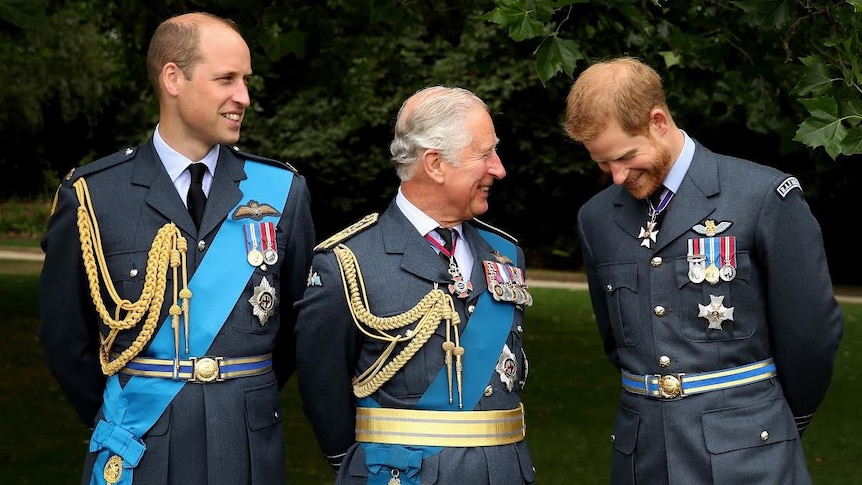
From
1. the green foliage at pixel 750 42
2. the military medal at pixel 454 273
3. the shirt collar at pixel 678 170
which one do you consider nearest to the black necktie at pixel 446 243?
the military medal at pixel 454 273

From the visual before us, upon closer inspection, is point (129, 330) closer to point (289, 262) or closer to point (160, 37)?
point (289, 262)

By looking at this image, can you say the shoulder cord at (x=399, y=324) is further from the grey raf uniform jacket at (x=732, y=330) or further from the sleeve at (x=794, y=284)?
the sleeve at (x=794, y=284)

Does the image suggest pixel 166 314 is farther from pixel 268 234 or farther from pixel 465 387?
pixel 465 387

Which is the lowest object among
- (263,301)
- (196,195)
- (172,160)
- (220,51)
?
(263,301)

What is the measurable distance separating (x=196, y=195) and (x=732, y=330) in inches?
67.7

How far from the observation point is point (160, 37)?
3.95 meters

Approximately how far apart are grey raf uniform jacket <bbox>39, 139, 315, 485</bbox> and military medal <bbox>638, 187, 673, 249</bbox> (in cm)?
112

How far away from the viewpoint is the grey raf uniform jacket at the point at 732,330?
3.66 m

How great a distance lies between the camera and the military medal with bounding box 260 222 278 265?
392 centimetres

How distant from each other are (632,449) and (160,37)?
1981mm

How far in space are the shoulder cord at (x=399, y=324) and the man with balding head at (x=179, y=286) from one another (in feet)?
1.38

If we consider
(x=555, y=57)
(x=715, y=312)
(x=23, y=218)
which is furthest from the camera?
(x=23, y=218)

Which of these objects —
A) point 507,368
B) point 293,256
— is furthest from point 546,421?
point 507,368

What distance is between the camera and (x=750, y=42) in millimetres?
7309
